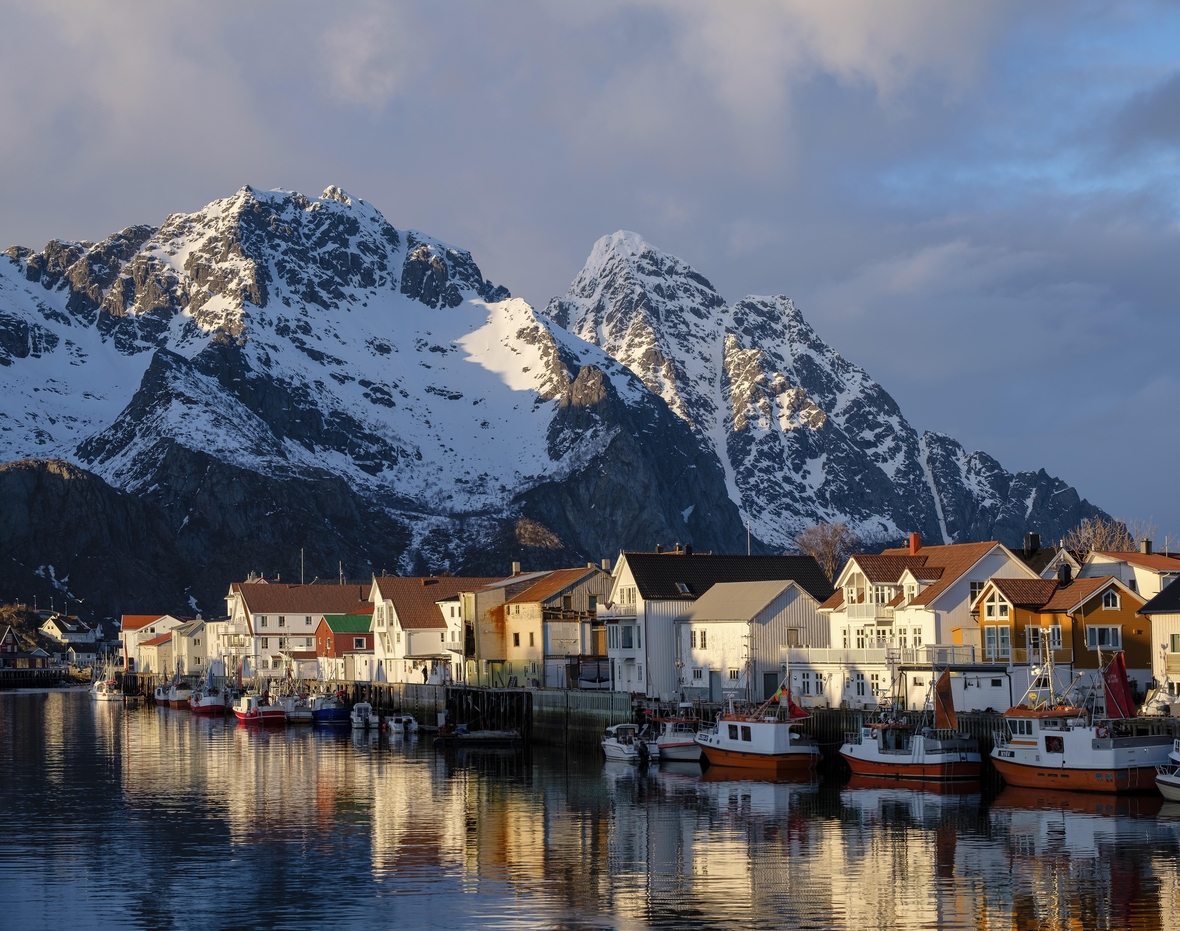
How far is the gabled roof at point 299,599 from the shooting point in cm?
16250

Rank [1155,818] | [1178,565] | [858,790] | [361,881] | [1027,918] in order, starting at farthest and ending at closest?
[1178,565] < [858,790] < [1155,818] < [361,881] < [1027,918]

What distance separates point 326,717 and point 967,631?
209ft

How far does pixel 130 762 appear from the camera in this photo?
9250cm

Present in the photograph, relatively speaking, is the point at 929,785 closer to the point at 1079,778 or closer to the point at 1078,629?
the point at 1079,778

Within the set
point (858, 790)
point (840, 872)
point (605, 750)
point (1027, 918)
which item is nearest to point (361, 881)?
point (840, 872)

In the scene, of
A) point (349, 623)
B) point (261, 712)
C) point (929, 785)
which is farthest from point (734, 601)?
point (349, 623)

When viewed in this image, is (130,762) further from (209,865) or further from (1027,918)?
(1027,918)

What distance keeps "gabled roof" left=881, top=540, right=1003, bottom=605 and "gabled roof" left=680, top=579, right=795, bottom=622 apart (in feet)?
30.5

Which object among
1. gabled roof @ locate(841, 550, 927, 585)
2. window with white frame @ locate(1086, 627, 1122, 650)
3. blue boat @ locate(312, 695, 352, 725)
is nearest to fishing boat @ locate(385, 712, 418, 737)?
blue boat @ locate(312, 695, 352, 725)

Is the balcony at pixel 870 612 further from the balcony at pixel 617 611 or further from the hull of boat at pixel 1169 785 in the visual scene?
the hull of boat at pixel 1169 785

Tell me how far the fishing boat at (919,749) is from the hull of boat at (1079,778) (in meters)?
2.22

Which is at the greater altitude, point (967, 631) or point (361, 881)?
point (967, 631)

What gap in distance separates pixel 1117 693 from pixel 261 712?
81.4 metres

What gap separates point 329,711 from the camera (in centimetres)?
12769
